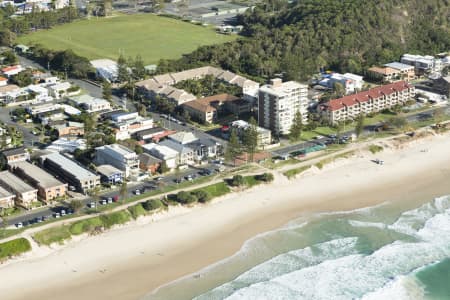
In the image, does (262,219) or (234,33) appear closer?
(262,219)

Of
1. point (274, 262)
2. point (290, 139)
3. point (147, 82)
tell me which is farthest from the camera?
point (147, 82)

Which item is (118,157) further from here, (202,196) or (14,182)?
(202,196)

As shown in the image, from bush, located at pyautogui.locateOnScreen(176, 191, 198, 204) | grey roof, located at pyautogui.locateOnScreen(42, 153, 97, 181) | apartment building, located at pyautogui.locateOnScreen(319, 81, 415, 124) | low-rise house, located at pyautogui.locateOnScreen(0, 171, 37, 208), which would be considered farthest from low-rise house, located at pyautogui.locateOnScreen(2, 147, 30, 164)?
apartment building, located at pyautogui.locateOnScreen(319, 81, 415, 124)

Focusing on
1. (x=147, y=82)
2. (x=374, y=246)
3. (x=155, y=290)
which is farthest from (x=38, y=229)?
(x=147, y=82)

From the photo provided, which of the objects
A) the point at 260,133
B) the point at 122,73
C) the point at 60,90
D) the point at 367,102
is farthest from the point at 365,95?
the point at 60,90

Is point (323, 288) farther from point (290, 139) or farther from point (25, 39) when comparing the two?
point (25, 39)

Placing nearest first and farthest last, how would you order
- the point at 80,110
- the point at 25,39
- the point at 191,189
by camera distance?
the point at 191,189, the point at 80,110, the point at 25,39

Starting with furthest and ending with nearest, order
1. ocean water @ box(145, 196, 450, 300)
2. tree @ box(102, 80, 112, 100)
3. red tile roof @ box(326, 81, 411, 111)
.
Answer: tree @ box(102, 80, 112, 100) → red tile roof @ box(326, 81, 411, 111) → ocean water @ box(145, 196, 450, 300)

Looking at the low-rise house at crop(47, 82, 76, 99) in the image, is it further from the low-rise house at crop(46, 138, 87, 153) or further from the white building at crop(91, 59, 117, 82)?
the low-rise house at crop(46, 138, 87, 153)
